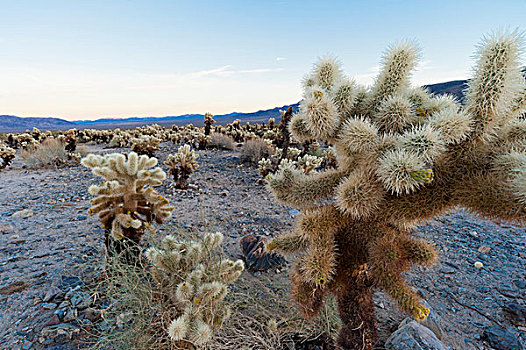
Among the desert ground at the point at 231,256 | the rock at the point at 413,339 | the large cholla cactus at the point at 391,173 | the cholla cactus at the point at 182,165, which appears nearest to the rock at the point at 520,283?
the desert ground at the point at 231,256

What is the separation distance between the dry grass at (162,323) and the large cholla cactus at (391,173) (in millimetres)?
464

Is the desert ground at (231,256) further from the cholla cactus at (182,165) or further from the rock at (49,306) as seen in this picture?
the cholla cactus at (182,165)

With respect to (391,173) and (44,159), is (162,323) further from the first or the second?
(44,159)

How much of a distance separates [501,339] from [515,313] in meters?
0.50

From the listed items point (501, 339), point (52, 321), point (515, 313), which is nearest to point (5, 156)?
point (52, 321)

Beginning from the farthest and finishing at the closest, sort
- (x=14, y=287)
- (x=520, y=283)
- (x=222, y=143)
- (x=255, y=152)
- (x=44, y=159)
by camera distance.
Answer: (x=222, y=143), (x=44, y=159), (x=255, y=152), (x=520, y=283), (x=14, y=287)

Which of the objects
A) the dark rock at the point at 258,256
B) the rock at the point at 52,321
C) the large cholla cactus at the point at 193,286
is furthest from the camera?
the dark rock at the point at 258,256

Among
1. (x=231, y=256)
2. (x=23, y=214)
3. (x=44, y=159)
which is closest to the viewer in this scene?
(x=231, y=256)

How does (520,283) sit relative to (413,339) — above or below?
below

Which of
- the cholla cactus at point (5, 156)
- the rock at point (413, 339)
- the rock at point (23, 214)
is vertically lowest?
the rock at point (413, 339)

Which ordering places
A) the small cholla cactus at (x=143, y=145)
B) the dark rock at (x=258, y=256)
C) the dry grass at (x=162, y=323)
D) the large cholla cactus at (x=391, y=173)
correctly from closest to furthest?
the large cholla cactus at (x=391, y=173), the dry grass at (x=162, y=323), the dark rock at (x=258, y=256), the small cholla cactus at (x=143, y=145)

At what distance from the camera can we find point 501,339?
8.36ft

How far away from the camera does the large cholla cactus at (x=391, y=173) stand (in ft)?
4.66

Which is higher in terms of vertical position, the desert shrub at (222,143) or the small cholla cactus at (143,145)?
the small cholla cactus at (143,145)
